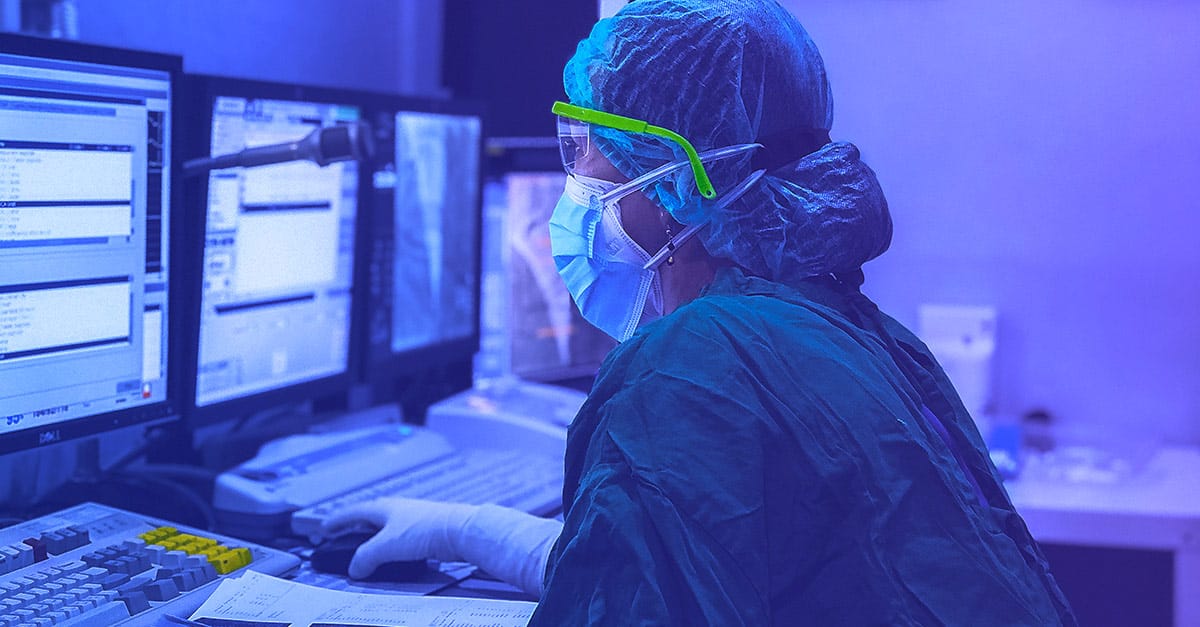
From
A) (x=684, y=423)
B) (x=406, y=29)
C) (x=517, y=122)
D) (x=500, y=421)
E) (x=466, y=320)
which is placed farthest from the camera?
(x=406, y=29)

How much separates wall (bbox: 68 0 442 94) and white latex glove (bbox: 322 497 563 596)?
3.42 ft

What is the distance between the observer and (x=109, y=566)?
1.10 metres

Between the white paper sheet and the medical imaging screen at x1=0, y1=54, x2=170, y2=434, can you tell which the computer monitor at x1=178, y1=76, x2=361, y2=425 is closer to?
the medical imaging screen at x1=0, y1=54, x2=170, y2=434

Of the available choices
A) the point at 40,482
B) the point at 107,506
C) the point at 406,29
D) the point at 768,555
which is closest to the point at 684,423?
the point at 768,555

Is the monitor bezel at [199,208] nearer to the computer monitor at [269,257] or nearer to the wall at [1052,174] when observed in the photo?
the computer monitor at [269,257]

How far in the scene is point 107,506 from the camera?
1.32 metres

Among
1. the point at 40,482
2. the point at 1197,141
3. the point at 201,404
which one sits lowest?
the point at 40,482

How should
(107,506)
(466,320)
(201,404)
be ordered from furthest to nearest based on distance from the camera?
(466,320) < (201,404) < (107,506)

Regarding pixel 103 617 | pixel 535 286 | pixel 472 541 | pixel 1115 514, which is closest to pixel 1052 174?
pixel 1115 514

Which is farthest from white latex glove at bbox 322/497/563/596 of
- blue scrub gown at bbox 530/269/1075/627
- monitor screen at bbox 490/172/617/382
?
monitor screen at bbox 490/172/617/382

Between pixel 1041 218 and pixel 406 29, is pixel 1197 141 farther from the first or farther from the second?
pixel 406 29

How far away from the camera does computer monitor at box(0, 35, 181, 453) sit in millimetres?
1172

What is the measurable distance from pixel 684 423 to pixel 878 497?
0.54ft

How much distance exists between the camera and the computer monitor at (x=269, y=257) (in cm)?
145
